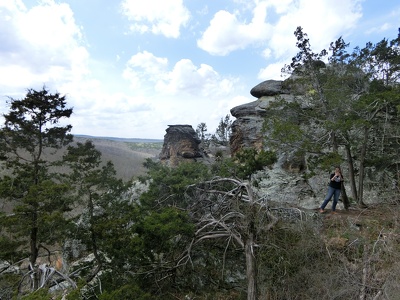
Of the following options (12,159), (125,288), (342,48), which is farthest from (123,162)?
(125,288)

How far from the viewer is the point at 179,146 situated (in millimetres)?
36531

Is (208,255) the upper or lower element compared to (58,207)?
lower

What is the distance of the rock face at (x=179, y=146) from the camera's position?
36.1 m

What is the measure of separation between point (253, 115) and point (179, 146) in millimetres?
13792

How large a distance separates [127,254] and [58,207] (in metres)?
3.23

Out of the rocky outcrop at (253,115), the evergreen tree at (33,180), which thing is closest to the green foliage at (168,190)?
the evergreen tree at (33,180)

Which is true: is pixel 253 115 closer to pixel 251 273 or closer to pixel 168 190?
pixel 168 190

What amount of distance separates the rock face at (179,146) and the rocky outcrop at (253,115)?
456 inches

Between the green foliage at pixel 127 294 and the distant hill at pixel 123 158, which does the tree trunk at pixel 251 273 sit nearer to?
the green foliage at pixel 127 294

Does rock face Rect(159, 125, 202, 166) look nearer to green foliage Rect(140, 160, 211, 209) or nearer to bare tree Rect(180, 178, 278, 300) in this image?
green foliage Rect(140, 160, 211, 209)

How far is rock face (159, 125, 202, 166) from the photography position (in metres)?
36.1

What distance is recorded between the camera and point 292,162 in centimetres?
1897

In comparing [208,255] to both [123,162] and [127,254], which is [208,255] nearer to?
[127,254]

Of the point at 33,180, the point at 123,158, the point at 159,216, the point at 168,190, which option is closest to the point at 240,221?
the point at 159,216
